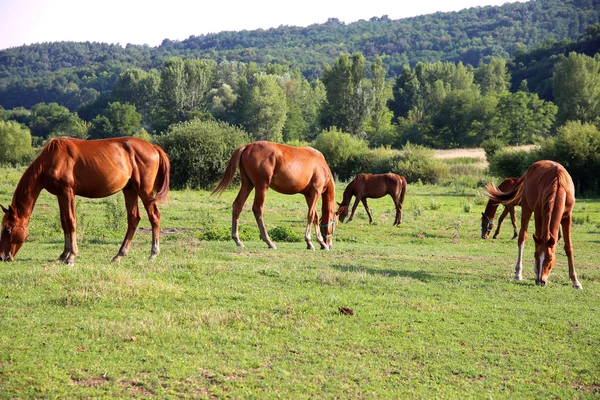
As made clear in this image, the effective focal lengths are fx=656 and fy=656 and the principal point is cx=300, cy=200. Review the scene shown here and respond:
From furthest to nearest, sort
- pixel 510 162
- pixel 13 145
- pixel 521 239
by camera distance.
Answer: pixel 13 145 → pixel 510 162 → pixel 521 239

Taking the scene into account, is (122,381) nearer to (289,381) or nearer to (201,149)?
(289,381)

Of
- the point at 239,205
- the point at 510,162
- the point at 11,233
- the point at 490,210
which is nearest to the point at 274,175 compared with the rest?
the point at 239,205

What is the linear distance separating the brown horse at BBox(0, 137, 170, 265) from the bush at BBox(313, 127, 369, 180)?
135 ft

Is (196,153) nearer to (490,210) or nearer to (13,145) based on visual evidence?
→ (490,210)

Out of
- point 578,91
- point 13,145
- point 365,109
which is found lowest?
point 13,145

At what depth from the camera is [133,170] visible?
1166cm

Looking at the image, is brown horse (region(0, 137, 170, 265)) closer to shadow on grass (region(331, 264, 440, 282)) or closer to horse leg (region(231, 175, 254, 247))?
horse leg (region(231, 175, 254, 247))

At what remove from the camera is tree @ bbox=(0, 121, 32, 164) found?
6575cm

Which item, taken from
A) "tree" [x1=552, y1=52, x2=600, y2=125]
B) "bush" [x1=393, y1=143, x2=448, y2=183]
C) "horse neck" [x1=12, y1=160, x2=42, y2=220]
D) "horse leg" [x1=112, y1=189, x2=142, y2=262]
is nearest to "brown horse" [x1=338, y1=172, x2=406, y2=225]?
"horse leg" [x1=112, y1=189, x2=142, y2=262]

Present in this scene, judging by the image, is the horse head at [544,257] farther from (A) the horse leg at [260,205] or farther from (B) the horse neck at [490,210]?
(B) the horse neck at [490,210]

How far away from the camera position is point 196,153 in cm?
3450

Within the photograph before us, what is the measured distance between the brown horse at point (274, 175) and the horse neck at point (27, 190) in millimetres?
4185

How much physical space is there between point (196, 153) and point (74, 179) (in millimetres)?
23724

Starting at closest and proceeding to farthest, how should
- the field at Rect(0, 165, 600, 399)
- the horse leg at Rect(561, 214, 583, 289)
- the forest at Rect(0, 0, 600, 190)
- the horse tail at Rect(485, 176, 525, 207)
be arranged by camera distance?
the field at Rect(0, 165, 600, 399) → the horse leg at Rect(561, 214, 583, 289) → the horse tail at Rect(485, 176, 525, 207) → the forest at Rect(0, 0, 600, 190)
